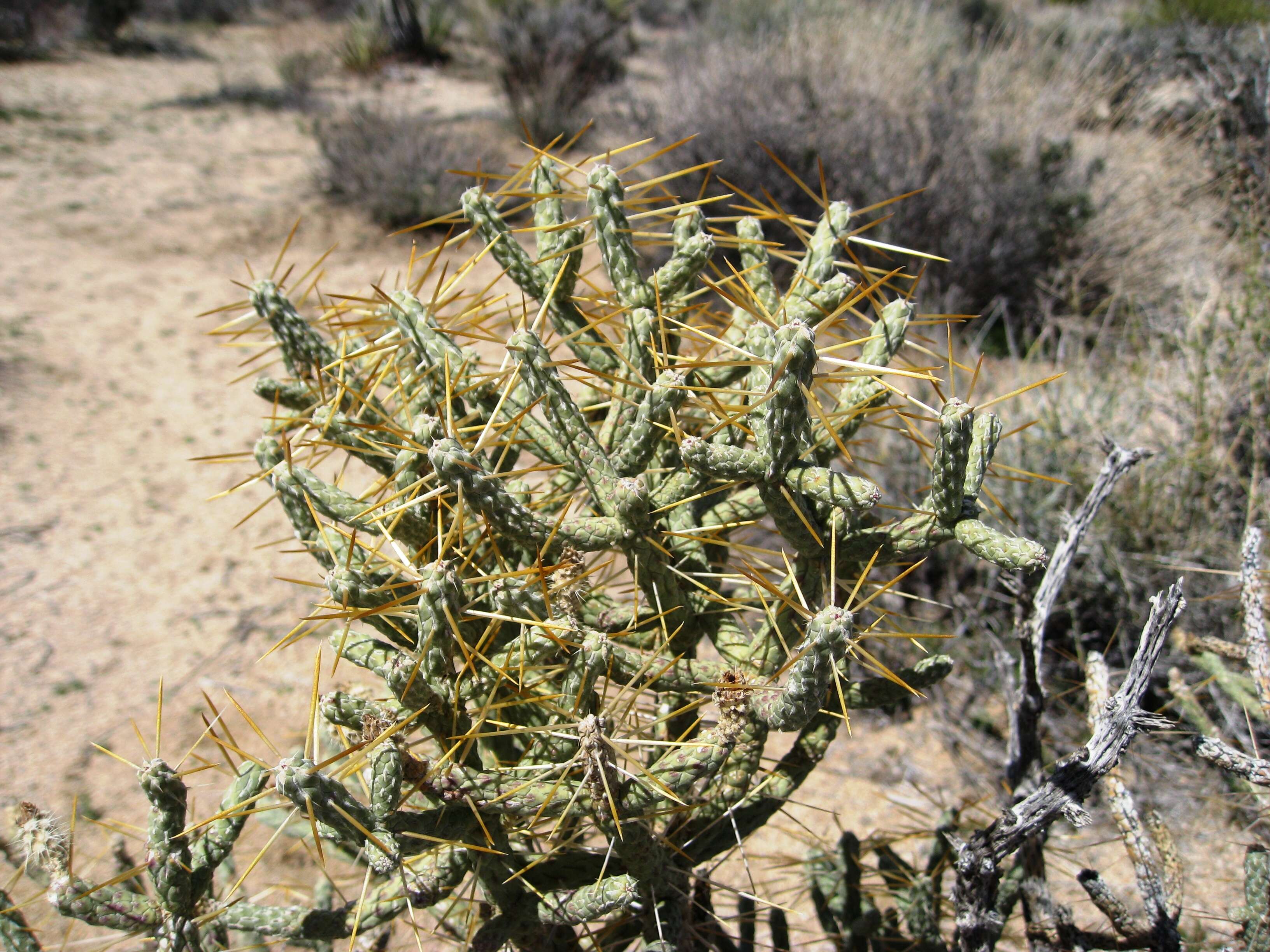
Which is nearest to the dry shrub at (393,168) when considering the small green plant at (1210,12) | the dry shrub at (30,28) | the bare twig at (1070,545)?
the dry shrub at (30,28)

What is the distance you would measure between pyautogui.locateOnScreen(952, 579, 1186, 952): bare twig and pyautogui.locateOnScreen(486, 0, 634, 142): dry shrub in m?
7.85

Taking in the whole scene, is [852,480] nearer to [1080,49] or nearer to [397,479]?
[397,479]

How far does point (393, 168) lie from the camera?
706 cm

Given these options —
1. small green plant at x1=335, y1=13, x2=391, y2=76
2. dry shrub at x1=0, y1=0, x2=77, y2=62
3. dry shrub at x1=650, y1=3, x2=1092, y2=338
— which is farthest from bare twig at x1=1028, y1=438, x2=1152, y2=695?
dry shrub at x1=0, y1=0, x2=77, y2=62

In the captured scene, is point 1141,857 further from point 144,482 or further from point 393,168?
point 393,168

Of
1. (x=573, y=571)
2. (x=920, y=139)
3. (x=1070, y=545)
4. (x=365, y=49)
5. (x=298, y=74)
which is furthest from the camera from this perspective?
(x=365, y=49)

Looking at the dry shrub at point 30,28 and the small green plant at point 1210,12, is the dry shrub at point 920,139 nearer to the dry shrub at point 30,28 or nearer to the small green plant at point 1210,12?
the small green plant at point 1210,12

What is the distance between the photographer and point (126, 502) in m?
4.21

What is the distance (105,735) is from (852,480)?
10.5 feet

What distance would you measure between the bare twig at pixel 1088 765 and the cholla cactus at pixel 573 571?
249 millimetres

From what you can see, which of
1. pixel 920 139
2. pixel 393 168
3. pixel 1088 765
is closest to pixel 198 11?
pixel 393 168

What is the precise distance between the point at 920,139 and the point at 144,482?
616 cm

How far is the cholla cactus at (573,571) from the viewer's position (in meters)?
1.12

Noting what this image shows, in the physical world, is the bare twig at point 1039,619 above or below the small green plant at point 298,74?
below
